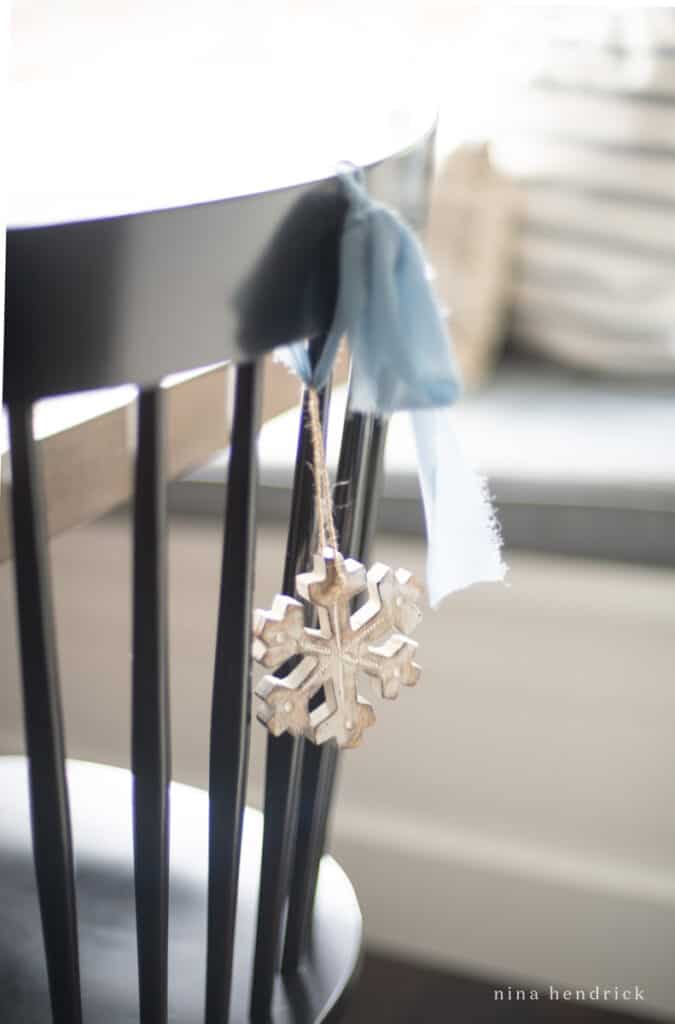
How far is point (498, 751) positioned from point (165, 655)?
1.04m

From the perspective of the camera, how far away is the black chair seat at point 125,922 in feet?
2.08

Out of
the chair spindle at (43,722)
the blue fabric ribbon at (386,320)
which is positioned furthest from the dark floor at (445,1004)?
the blue fabric ribbon at (386,320)

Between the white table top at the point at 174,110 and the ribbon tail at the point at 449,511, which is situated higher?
the white table top at the point at 174,110

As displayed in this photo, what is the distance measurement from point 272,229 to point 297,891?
0.36m

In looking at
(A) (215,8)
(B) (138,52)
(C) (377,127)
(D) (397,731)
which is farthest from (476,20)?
(C) (377,127)

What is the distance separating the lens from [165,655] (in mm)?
481

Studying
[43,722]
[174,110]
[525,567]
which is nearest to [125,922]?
[43,722]

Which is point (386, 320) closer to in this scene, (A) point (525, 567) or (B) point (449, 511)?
(B) point (449, 511)

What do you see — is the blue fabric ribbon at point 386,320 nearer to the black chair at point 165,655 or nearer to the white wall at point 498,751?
the black chair at point 165,655

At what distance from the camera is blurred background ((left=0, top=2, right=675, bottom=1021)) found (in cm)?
134

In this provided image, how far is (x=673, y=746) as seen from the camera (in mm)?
1397

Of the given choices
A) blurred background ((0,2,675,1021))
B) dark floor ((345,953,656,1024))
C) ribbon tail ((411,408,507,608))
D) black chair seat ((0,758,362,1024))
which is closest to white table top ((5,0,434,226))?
blurred background ((0,2,675,1021))

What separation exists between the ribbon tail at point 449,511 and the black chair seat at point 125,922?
0.25 meters

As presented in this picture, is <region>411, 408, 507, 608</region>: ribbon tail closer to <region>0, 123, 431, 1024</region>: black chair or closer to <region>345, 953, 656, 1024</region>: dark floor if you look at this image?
<region>0, 123, 431, 1024</region>: black chair
